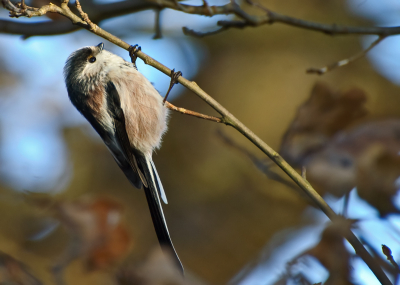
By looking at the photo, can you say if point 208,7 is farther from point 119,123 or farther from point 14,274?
point 14,274

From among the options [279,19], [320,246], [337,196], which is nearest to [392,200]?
[337,196]

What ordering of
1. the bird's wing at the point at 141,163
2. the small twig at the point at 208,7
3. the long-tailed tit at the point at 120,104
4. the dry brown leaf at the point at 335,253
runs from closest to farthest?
1. the dry brown leaf at the point at 335,253
2. the small twig at the point at 208,7
3. the bird's wing at the point at 141,163
4. the long-tailed tit at the point at 120,104

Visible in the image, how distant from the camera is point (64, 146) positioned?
4.75 metres

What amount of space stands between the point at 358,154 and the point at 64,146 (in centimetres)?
419

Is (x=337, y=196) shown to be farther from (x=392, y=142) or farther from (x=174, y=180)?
(x=174, y=180)

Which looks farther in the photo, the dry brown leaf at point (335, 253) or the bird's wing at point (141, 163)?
the bird's wing at point (141, 163)

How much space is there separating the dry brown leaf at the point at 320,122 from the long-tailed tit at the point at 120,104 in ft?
3.05

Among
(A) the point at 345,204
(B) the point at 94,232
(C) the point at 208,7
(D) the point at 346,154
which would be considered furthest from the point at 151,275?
(C) the point at 208,7

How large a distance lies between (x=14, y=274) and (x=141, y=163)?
3.40ft

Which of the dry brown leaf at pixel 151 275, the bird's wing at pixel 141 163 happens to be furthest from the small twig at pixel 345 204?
the bird's wing at pixel 141 163

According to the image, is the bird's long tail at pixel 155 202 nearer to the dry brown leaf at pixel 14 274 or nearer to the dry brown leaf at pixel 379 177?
the dry brown leaf at pixel 14 274

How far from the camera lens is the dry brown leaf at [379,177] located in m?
1.24

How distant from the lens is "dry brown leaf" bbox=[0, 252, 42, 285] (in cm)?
141

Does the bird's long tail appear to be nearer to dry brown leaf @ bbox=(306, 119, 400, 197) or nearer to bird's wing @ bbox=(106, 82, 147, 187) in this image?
bird's wing @ bbox=(106, 82, 147, 187)
